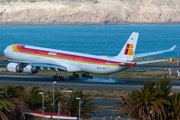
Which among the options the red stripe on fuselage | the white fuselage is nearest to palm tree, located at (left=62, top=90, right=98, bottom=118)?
the white fuselage

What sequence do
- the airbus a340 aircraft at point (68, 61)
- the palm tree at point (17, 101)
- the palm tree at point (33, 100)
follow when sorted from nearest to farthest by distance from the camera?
the palm tree at point (17, 101) < the palm tree at point (33, 100) < the airbus a340 aircraft at point (68, 61)

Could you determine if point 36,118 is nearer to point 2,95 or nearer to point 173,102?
point 2,95

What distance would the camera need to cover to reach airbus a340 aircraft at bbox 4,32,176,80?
7700 centimetres

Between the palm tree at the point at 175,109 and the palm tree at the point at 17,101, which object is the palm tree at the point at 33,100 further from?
the palm tree at the point at 175,109

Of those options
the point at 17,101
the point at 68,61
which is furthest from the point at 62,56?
the point at 17,101

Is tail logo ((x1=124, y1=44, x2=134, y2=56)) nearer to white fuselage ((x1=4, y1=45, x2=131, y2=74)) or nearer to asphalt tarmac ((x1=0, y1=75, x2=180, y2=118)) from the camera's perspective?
white fuselage ((x1=4, y1=45, x2=131, y2=74))

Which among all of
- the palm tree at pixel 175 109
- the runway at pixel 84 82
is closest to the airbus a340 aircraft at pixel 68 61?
the runway at pixel 84 82

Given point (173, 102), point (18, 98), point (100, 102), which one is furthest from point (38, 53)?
point (173, 102)

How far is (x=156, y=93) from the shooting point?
45.2m

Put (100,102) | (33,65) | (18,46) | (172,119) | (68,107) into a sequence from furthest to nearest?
(18,46) → (33,65) → (100,102) → (68,107) → (172,119)

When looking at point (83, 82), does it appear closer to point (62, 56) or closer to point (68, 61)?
point (68, 61)

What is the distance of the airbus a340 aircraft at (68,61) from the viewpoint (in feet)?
253

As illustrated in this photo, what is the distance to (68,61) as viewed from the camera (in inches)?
3231

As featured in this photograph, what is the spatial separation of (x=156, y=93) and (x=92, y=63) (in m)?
34.9
